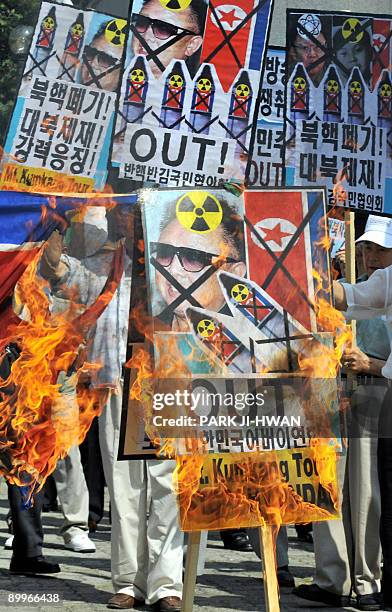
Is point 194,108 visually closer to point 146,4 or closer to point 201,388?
point 146,4

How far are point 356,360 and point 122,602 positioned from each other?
1861 mm

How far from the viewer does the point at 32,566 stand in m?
7.41

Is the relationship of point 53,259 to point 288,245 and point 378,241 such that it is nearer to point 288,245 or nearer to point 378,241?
point 288,245

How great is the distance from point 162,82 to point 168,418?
283cm

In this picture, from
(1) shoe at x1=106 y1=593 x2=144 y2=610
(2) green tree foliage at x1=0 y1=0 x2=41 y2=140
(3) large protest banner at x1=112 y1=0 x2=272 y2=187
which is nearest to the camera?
(1) shoe at x1=106 y1=593 x2=144 y2=610

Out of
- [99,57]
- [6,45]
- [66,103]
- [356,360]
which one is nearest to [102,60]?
[99,57]

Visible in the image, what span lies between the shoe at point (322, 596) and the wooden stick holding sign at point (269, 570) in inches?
64.9

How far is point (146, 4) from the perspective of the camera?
295 inches

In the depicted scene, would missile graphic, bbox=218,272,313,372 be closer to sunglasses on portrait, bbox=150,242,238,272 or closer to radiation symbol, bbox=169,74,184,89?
sunglasses on portrait, bbox=150,242,238,272

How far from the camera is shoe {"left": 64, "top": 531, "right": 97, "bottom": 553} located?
28.2 ft

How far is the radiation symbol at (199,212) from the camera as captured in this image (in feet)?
18.4

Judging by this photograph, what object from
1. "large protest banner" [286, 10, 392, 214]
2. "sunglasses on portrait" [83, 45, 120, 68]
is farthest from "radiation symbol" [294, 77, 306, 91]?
"sunglasses on portrait" [83, 45, 120, 68]

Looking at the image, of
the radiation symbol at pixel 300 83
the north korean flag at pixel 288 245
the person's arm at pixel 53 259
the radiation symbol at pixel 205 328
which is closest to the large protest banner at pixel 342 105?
the radiation symbol at pixel 300 83

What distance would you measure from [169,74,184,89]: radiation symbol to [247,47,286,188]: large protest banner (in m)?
1.23
